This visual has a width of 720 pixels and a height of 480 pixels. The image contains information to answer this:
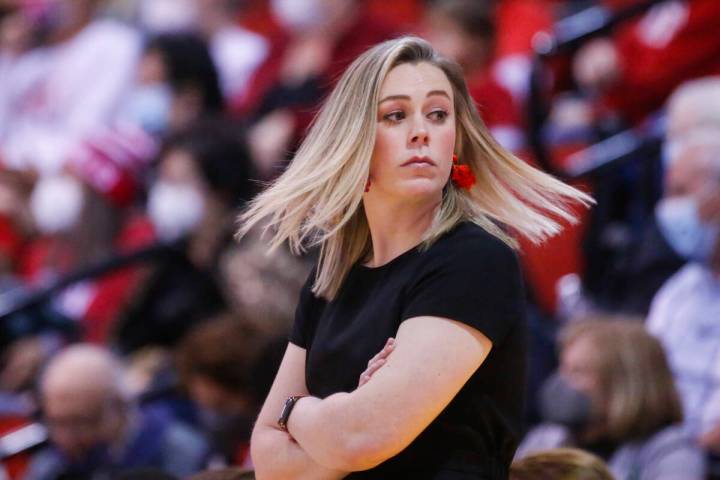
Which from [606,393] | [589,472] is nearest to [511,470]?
[589,472]

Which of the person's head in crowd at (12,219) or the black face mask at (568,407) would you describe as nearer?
the black face mask at (568,407)

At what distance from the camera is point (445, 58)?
2479 millimetres

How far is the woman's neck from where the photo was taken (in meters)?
2.44

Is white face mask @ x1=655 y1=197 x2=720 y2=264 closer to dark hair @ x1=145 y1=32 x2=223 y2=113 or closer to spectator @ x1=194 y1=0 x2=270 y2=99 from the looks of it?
dark hair @ x1=145 y1=32 x2=223 y2=113

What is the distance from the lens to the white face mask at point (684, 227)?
4711mm

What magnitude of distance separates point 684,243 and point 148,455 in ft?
6.41

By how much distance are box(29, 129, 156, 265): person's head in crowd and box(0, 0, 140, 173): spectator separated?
0.39m

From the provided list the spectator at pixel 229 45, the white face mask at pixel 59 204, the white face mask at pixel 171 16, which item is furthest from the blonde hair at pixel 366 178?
the white face mask at pixel 171 16

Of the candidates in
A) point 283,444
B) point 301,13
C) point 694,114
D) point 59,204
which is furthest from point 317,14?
point 283,444

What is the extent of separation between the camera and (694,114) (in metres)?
4.78

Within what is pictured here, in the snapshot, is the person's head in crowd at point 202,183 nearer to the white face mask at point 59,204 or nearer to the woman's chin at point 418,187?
the white face mask at point 59,204

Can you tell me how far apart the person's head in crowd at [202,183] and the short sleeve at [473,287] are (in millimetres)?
3437

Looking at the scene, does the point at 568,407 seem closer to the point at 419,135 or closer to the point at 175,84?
the point at 419,135

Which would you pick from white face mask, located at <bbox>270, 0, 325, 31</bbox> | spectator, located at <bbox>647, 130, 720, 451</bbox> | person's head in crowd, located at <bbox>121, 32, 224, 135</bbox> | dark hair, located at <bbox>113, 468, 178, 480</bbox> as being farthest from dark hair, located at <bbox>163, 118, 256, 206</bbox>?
dark hair, located at <bbox>113, 468, 178, 480</bbox>
